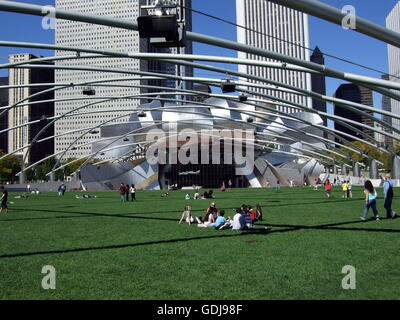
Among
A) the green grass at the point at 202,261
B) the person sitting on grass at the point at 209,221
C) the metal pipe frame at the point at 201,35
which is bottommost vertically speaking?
the green grass at the point at 202,261

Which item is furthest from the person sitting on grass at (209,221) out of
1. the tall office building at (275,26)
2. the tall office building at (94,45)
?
the tall office building at (275,26)

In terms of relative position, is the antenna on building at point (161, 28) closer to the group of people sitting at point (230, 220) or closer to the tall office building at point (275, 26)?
the group of people sitting at point (230, 220)

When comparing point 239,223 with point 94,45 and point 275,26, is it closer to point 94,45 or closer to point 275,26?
point 94,45

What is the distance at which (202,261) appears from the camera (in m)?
7.80

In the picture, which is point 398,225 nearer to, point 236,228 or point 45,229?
point 236,228

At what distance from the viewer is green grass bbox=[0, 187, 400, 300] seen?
5.75 meters

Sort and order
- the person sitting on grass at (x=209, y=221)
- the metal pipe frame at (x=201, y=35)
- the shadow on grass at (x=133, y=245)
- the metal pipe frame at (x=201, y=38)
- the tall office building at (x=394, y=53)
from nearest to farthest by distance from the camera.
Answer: the metal pipe frame at (x=201, y=35)
the shadow on grass at (x=133, y=245)
the metal pipe frame at (x=201, y=38)
the person sitting on grass at (x=209, y=221)
the tall office building at (x=394, y=53)

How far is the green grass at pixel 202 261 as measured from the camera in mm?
5754

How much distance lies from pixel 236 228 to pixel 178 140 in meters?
53.6

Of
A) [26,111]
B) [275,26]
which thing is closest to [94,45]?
[26,111]

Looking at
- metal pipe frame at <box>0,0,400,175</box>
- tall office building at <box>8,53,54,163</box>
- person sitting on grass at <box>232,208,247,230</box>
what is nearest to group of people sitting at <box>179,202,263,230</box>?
person sitting on grass at <box>232,208,247,230</box>

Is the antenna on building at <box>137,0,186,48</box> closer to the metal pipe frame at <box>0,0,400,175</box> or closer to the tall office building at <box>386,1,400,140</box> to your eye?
the metal pipe frame at <box>0,0,400,175</box>
